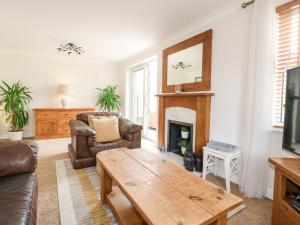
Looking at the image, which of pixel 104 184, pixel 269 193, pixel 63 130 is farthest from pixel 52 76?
pixel 269 193

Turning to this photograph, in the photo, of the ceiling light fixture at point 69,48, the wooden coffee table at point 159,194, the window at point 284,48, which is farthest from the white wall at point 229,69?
the ceiling light fixture at point 69,48

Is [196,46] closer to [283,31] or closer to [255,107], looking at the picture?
[283,31]

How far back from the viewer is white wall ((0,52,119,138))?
479 cm

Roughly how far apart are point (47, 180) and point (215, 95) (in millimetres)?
2595

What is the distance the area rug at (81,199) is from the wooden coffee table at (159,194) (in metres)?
0.11

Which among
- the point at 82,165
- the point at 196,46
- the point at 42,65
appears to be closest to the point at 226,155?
the point at 196,46

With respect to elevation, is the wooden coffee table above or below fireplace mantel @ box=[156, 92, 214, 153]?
below

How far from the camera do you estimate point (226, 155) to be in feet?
6.91

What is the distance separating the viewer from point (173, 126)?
11.9 ft

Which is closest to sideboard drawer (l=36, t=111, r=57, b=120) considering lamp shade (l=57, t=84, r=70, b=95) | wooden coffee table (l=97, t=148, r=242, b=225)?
lamp shade (l=57, t=84, r=70, b=95)

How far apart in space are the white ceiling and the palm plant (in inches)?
40.7

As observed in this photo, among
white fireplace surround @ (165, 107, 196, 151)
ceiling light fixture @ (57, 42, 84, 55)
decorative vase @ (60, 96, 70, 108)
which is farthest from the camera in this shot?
decorative vase @ (60, 96, 70, 108)

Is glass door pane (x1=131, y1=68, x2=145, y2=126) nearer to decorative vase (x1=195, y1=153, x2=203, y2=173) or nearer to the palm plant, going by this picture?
decorative vase (x1=195, y1=153, x2=203, y2=173)

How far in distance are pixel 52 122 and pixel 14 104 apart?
0.94 m
